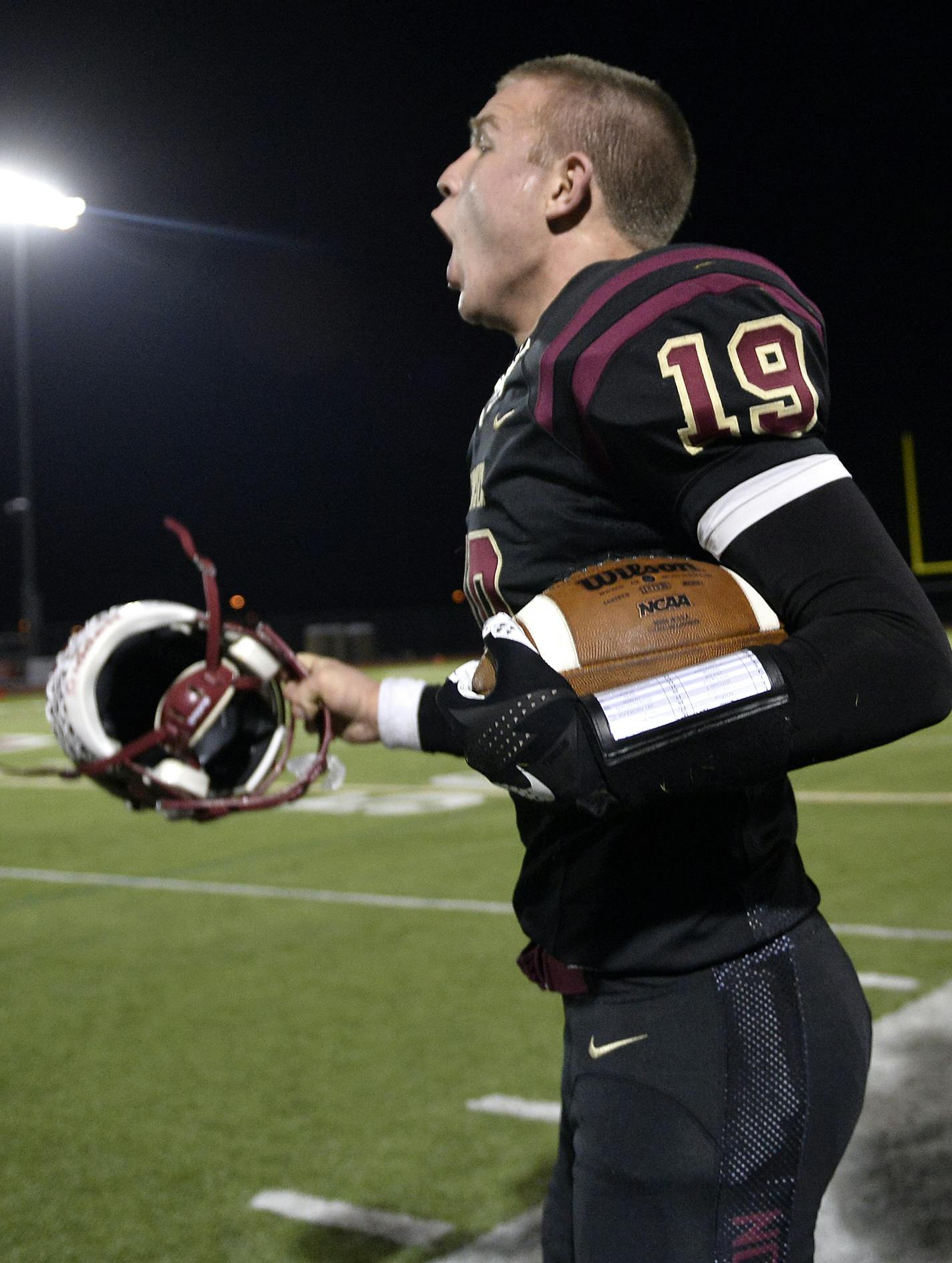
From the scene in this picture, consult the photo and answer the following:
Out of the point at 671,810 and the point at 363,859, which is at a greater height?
the point at 671,810

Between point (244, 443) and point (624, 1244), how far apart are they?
3750 centimetres

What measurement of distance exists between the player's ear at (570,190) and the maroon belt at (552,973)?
802 mm

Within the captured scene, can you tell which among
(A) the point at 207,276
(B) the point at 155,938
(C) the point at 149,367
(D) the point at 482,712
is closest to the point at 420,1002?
(B) the point at 155,938

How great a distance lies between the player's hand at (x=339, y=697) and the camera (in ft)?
5.41

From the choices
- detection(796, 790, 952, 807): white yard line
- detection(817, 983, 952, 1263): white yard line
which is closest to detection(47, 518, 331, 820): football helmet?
detection(817, 983, 952, 1263): white yard line

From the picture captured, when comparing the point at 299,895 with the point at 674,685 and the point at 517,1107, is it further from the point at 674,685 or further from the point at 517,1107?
the point at 674,685

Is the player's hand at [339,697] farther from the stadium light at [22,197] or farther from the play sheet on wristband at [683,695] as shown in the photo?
the stadium light at [22,197]

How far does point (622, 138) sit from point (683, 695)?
27.8 inches

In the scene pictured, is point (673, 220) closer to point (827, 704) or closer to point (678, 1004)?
point (827, 704)

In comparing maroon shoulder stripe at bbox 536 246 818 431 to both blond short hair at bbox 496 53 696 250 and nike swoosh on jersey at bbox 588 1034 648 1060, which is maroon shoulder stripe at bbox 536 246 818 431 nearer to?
blond short hair at bbox 496 53 696 250

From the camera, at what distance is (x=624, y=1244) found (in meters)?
1.31

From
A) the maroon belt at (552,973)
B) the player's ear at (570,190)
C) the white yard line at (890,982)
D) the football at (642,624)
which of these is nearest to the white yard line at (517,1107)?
the white yard line at (890,982)

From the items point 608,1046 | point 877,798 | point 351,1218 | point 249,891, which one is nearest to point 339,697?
point 608,1046

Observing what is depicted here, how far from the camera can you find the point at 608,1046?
4.53ft
